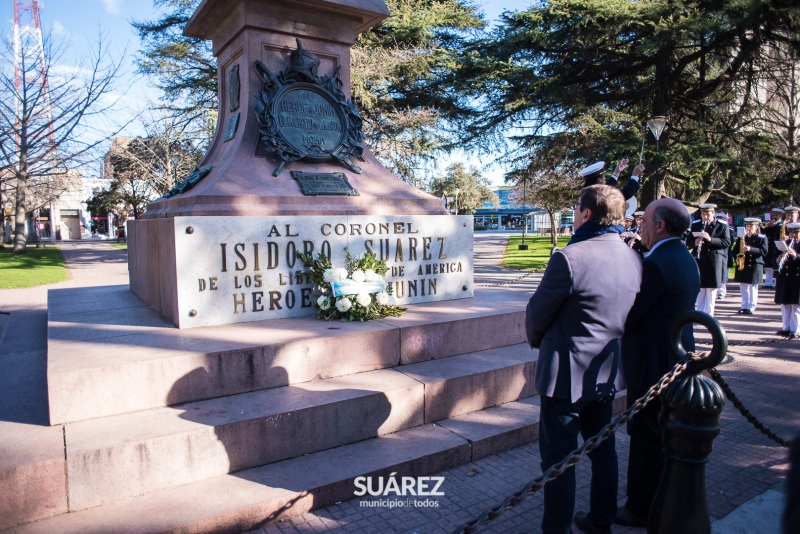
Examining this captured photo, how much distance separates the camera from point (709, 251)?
10.4 meters

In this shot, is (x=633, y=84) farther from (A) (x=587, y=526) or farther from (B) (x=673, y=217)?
(A) (x=587, y=526)

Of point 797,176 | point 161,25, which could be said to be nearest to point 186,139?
point 161,25

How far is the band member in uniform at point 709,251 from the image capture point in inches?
394

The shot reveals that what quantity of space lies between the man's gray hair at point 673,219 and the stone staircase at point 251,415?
2022 mm

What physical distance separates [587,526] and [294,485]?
180 centimetres

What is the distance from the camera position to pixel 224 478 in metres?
3.50

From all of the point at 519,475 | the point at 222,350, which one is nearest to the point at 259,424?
the point at 222,350

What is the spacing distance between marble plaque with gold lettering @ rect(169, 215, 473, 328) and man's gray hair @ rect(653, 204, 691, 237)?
330cm

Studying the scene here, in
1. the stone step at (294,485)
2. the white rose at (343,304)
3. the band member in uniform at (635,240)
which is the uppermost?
the band member in uniform at (635,240)

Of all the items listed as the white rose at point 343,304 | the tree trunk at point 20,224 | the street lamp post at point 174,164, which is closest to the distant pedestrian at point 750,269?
the white rose at point 343,304

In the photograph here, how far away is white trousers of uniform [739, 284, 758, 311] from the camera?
10938 millimetres

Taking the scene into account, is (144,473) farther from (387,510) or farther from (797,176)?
(797,176)

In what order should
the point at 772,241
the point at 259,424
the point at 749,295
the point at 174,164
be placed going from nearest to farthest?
the point at 259,424 → the point at 749,295 → the point at 772,241 → the point at 174,164

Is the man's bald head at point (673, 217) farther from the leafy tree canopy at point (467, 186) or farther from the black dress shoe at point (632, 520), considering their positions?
the leafy tree canopy at point (467, 186)
